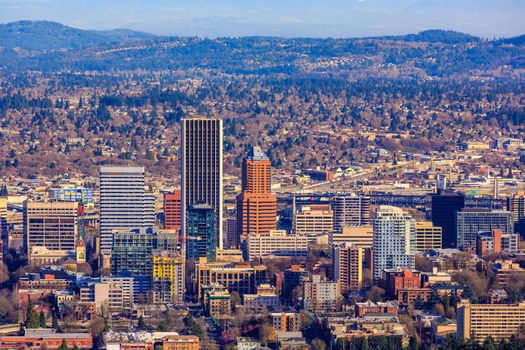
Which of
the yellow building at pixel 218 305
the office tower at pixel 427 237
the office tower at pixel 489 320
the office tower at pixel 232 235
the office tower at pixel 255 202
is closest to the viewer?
the office tower at pixel 489 320

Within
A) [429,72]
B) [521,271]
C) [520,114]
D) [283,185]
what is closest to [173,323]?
[521,271]

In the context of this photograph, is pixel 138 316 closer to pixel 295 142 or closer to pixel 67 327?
pixel 67 327

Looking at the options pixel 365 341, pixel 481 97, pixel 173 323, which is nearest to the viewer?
pixel 365 341

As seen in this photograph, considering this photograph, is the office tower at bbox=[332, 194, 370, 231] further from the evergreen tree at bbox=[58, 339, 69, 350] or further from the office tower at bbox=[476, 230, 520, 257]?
the evergreen tree at bbox=[58, 339, 69, 350]

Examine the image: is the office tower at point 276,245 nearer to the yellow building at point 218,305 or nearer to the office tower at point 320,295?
the office tower at point 320,295

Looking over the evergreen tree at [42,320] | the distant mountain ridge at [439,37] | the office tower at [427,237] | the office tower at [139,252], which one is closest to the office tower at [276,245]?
the office tower at [427,237]

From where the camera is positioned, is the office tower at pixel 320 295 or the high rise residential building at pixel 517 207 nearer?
the office tower at pixel 320 295

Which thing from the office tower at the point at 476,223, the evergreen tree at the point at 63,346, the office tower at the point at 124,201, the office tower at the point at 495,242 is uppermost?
the office tower at the point at 124,201
